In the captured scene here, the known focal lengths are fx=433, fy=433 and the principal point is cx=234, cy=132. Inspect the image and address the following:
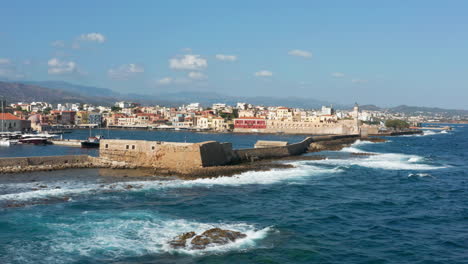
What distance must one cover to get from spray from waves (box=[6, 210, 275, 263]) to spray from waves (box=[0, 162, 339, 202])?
450cm

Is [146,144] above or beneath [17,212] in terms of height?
above

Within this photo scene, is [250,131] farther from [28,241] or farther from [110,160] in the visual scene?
[28,241]

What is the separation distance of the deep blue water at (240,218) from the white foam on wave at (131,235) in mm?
34

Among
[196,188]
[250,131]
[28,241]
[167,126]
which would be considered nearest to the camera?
[28,241]

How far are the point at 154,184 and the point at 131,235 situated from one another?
30.5ft

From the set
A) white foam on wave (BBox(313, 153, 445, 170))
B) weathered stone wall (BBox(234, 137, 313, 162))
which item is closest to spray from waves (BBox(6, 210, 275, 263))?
weathered stone wall (BBox(234, 137, 313, 162))

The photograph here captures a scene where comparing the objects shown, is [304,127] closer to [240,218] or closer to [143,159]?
[143,159]

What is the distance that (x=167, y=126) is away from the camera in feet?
405

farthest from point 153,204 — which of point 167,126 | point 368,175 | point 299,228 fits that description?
point 167,126

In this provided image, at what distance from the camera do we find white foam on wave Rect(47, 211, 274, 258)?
13375 mm

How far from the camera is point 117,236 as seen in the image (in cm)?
1469

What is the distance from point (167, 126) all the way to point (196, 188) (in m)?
102

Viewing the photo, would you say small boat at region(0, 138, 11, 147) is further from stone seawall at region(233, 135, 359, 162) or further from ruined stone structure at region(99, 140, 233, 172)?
stone seawall at region(233, 135, 359, 162)

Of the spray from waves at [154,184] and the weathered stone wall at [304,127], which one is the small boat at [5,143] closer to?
the spray from waves at [154,184]
